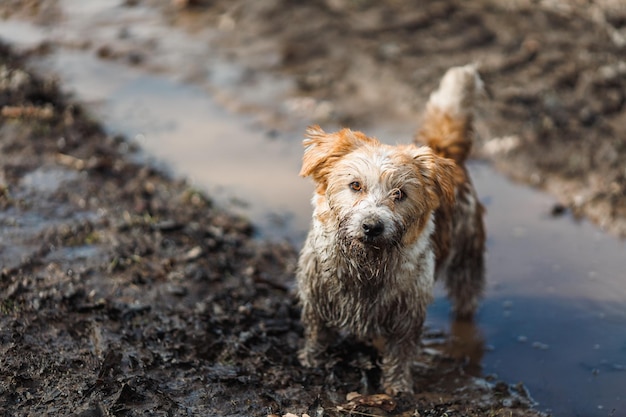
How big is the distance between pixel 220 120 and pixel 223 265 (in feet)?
12.0

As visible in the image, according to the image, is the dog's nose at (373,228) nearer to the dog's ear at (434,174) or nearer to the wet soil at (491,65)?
the dog's ear at (434,174)

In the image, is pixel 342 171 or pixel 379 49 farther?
pixel 379 49

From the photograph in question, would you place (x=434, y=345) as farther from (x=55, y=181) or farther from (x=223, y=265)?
(x=55, y=181)

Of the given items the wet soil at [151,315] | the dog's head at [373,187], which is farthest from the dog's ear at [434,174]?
the wet soil at [151,315]

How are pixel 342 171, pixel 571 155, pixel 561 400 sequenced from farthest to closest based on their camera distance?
pixel 571 155
pixel 561 400
pixel 342 171

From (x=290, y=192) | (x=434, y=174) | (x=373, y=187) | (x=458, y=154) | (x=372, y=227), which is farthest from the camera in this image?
(x=290, y=192)

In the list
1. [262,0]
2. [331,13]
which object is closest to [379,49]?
[331,13]

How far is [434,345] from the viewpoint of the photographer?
257 inches

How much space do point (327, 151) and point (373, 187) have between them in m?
0.50

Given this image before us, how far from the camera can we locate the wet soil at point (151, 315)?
5004mm

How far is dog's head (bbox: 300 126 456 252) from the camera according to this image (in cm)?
462

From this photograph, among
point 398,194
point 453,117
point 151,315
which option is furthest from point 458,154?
point 151,315

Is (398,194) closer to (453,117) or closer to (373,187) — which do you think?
(373,187)

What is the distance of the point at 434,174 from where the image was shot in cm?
499
